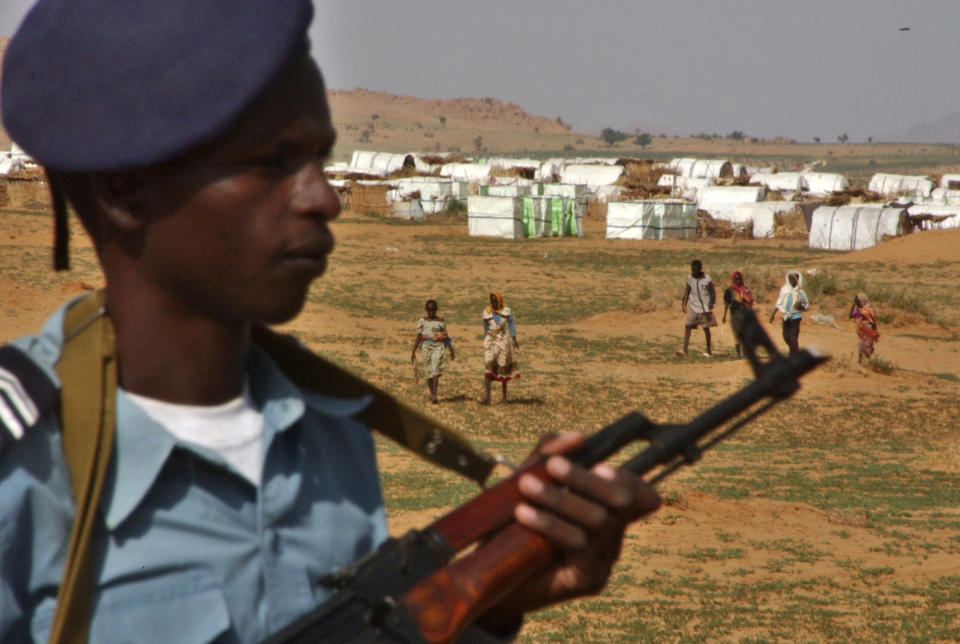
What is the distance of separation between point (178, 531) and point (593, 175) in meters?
65.7

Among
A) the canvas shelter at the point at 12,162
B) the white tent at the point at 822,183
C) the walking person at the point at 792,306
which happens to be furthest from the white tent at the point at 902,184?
the walking person at the point at 792,306

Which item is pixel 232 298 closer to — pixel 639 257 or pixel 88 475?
pixel 88 475

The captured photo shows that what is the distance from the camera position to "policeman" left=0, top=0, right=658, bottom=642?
4.28 feet

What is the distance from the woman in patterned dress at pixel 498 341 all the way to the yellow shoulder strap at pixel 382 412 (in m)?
12.6

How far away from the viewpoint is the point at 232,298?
145cm

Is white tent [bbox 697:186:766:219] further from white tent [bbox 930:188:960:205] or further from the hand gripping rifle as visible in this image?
the hand gripping rifle

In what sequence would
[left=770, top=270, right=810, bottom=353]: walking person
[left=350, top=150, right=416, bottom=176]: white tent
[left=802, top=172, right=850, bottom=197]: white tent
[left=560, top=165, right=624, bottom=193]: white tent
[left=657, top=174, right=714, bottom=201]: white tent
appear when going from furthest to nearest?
[left=350, top=150, right=416, bottom=176]: white tent < [left=802, top=172, right=850, bottom=197]: white tent < [left=560, top=165, right=624, bottom=193]: white tent < [left=657, top=174, right=714, bottom=201]: white tent < [left=770, top=270, right=810, bottom=353]: walking person

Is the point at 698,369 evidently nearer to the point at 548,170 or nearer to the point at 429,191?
the point at 429,191

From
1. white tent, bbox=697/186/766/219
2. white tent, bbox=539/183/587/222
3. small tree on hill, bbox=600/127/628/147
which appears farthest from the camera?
small tree on hill, bbox=600/127/628/147

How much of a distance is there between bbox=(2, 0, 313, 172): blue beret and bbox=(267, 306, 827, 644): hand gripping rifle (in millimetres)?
560

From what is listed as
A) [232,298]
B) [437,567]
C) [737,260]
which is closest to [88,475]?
[232,298]

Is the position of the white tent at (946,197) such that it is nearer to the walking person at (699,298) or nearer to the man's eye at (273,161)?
the walking person at (699,298)

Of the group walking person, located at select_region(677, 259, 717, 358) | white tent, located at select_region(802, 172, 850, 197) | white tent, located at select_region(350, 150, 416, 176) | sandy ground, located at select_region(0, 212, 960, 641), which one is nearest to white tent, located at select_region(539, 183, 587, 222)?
sandy ground, located at select_region(0, 212, 960, 641)

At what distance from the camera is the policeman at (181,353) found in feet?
4.28
